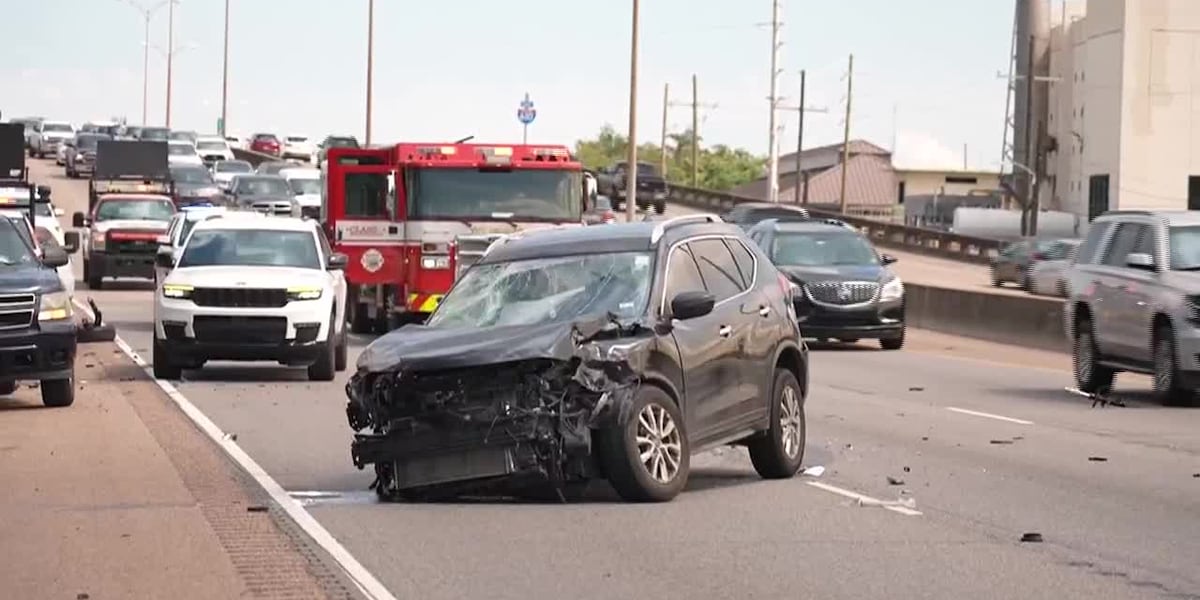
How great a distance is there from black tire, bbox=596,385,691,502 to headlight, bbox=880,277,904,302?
61.7 ft

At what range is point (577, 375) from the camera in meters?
12.8

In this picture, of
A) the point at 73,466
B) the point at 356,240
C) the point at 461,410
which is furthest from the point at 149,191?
the point at 461,410

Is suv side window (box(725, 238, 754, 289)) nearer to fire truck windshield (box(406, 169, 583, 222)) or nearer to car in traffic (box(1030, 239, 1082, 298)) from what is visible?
fire truck windshield (box(406, 169, 583, 222))

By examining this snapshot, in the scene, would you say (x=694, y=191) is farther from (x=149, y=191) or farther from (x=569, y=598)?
(x=569, y=598)

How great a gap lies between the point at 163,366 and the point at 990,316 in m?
17.1

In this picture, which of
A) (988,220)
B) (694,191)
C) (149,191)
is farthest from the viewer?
(694,191)

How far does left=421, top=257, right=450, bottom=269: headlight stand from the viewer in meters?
30.0

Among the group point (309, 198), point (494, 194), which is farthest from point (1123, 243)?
point (309, 198)

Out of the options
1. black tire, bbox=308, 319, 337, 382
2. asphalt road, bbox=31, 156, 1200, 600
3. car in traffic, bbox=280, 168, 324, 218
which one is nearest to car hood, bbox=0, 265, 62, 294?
asphalt road, bbox=31, 156, 1200, 600

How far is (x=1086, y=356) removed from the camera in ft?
79.2

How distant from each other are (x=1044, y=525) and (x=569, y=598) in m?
3.82

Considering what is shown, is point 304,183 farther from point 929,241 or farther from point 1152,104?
point 1152,104

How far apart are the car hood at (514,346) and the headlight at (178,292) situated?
11.2 metres

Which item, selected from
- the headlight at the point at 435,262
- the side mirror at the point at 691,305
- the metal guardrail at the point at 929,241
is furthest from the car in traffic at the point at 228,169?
the side mirror at the point at 691,305
